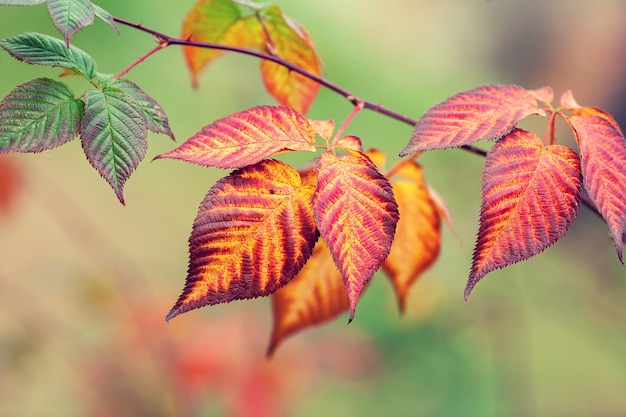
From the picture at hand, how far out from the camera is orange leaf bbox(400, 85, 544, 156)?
1.38 ft

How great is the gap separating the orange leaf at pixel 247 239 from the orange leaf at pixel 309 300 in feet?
0.68

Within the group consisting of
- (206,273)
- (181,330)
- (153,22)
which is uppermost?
(206,273)

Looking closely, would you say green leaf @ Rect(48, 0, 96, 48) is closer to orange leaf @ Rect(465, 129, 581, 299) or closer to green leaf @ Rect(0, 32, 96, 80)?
green leaf @ Rect(0, 32, 96, 80)

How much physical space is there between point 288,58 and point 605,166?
334 millimetres

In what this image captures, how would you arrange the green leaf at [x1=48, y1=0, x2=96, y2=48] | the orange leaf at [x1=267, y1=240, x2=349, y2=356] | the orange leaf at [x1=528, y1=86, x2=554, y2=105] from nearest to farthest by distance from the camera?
the green leaf at [x1=48, y1=0, x2=96, y2=48], the orange leaf at [x1=528, y1=86, x2=554, y2=105], the orange leaf at [x1=267, y1=240, x2=349, y2=356]

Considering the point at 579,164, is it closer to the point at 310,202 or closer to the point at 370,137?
the point at 310,202

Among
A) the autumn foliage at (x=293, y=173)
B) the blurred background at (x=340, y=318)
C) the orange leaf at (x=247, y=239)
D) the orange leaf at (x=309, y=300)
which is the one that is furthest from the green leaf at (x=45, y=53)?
the blurred background at (x=340, y=318)

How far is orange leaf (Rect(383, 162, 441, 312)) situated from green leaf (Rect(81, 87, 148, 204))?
12.1 inches

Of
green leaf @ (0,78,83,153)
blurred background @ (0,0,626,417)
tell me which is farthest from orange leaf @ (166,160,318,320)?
blurred background @ (0,0,626,417)

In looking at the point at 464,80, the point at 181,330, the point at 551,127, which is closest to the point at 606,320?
the point at 464,80

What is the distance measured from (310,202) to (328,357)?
1728 millimetres

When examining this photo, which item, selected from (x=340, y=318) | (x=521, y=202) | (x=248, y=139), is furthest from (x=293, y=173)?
(x=340, y=318)

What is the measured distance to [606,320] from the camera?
2.44m

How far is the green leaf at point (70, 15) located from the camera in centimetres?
38
